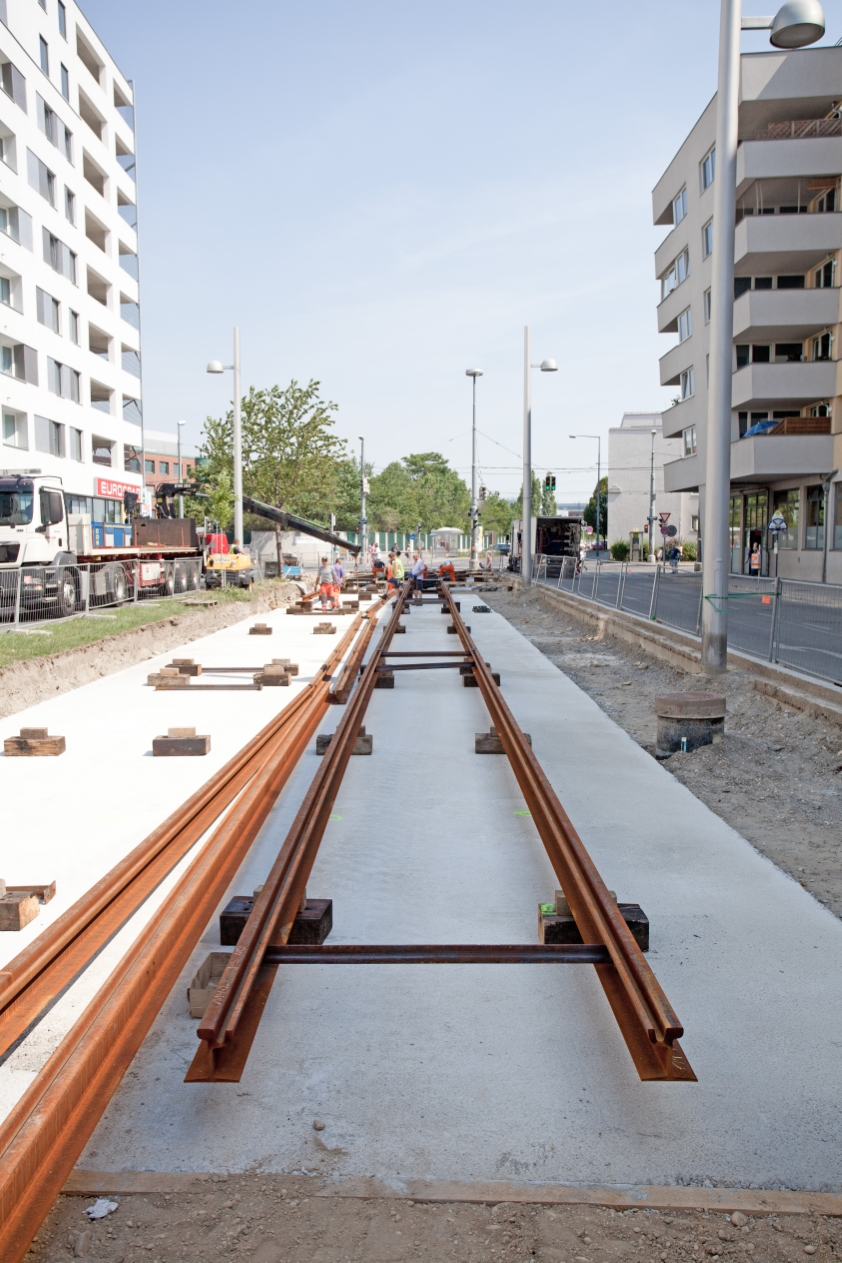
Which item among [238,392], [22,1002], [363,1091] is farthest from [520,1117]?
[238,392]

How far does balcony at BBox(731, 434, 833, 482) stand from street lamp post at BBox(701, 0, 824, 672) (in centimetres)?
2342

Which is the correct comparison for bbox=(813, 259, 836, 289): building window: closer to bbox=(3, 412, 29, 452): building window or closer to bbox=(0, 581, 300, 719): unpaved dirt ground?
bbox=(0, 581, 300, 719): unpaved dirt ground

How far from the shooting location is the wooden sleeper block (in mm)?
4793

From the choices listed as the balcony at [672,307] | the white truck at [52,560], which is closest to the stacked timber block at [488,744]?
the white truck at [52,560]

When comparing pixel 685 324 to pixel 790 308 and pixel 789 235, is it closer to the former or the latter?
pixel 790 308

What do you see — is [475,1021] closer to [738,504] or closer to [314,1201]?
[314,1201]

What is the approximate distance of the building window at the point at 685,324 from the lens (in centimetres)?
4150

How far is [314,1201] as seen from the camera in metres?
2.87

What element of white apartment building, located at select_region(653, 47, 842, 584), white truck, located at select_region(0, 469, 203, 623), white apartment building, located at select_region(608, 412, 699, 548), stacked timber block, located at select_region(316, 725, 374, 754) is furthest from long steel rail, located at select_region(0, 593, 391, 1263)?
white apartment building, located at select_region(608, 412, 699, 548)

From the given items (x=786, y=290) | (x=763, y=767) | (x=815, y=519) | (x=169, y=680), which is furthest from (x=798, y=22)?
(x=815, y=519)

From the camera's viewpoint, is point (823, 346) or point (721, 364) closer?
point (721, 364)

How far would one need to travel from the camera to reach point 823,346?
3616 centimetres

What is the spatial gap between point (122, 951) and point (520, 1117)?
2.08 meters

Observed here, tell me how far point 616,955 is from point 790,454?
109 feet
